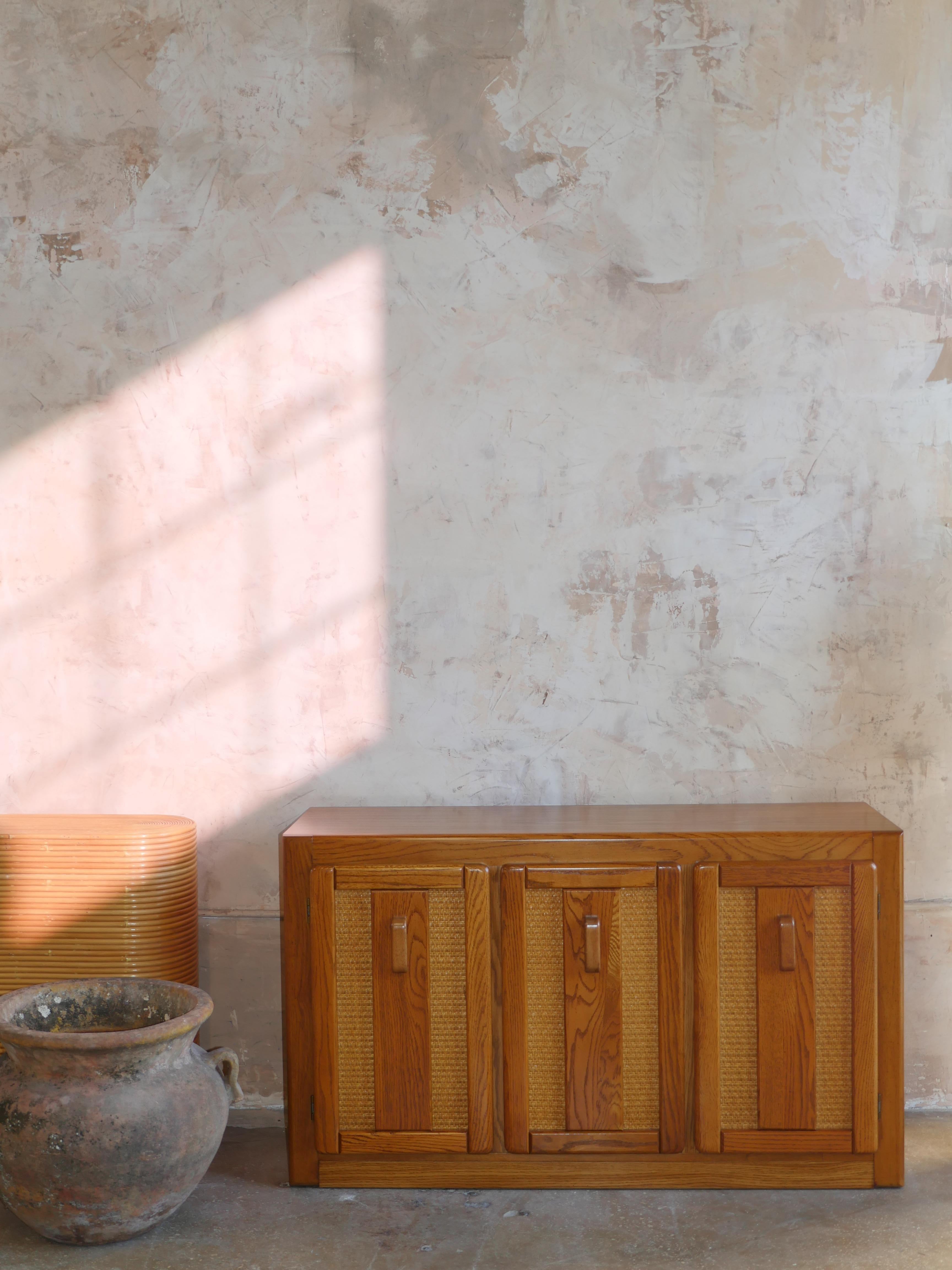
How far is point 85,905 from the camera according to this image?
2.92 m

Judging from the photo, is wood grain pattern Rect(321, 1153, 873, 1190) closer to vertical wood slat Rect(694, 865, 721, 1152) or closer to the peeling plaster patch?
vertical wood slat Rect(694, 865, 721, 1152)

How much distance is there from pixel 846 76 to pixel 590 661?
68.8 inches

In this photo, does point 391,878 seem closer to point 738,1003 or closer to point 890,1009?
point 738,1003

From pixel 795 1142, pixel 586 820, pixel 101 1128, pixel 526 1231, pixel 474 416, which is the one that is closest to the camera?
pixel 101 1128

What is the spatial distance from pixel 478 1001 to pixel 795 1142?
0.81 meters

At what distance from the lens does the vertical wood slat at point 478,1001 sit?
104 inches

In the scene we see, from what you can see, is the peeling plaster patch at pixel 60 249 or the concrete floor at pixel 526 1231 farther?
the peeling plaster patch at pixel 60 249

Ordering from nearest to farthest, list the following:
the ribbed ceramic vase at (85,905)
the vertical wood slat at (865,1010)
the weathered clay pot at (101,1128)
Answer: the weathered clay pot at (101,1128)
the vertical wood slat at (865,1010)
the ribbed ceramic vase at (85,905)

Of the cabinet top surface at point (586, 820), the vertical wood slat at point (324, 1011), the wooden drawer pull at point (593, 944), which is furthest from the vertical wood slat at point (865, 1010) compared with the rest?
the vertical wood slat at point (324, 1011)

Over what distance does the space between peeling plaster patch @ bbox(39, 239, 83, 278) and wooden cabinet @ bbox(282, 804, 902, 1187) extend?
178 centimetres

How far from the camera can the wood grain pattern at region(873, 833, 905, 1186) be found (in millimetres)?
2619

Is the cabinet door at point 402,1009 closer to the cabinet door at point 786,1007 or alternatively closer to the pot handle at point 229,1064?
the pot handle at point 229,1064

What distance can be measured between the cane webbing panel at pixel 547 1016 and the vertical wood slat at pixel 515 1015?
1 cm

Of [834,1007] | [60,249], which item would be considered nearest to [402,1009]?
[834,1007]
